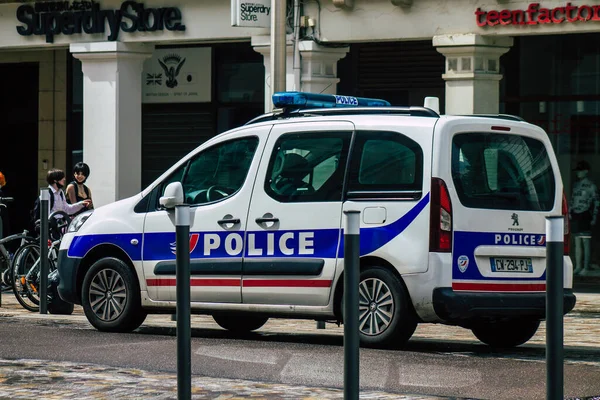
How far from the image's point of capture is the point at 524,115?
22375 millimetres

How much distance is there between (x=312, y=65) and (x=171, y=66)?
191 inches

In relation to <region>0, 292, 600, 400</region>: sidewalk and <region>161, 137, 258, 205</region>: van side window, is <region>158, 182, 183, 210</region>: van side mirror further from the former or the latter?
<region>0, 292, 600, 400</region>: sidewalk

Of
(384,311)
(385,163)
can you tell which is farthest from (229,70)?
(384,311)

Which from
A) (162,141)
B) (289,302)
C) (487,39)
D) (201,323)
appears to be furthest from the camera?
(162,141)

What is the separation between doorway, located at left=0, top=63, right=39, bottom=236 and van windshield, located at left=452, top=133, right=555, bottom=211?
670 inches

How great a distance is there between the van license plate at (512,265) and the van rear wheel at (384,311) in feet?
2.28

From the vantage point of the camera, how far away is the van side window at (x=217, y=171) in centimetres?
1221

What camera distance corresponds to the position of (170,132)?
25.9 m

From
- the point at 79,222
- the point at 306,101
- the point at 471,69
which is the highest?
the point at 471,69

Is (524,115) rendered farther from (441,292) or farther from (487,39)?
(441,292)

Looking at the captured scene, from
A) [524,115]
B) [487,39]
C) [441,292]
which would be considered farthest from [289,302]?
[524,115]

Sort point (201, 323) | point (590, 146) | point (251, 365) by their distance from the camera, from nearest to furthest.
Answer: point (251, 365), point (201, 323), point (590, 146)

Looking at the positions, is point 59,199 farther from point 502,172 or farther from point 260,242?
point 502,172

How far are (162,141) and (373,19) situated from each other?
247 inches
